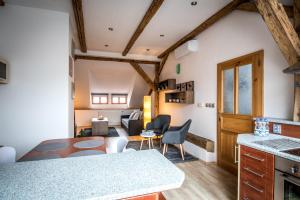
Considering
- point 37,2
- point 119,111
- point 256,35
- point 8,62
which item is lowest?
point 119,111

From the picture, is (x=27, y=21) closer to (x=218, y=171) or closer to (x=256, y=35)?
(x=256, y=35)

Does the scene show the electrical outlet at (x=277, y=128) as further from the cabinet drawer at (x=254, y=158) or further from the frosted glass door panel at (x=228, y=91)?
the frosted glass door panel at (x=228, y=91)

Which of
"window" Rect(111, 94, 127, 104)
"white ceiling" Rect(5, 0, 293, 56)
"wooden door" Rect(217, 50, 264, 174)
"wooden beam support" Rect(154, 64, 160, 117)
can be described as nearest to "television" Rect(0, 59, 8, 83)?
"white ceiling" Rect(5, 0, 293, 56)

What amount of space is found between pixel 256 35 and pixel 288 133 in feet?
4.89

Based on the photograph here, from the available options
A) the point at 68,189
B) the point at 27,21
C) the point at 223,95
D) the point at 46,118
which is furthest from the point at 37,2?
the point at 223,95

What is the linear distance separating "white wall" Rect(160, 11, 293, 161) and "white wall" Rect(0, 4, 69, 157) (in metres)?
2.85

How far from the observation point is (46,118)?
2.93 metres

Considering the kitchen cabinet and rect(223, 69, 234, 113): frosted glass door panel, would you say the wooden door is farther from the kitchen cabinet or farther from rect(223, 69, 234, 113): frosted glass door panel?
the kitchen cabinet

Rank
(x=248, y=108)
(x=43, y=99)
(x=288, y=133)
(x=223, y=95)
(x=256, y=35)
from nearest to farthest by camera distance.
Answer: (x=288, y=133) → (x=256, y=35) → (x=248, y=108) → (x=43, y=99) → (x=223, y=95)

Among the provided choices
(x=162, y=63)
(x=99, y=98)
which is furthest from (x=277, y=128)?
(x=99, y=98)

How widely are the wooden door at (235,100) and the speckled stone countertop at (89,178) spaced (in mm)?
2143

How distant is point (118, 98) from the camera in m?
8.98

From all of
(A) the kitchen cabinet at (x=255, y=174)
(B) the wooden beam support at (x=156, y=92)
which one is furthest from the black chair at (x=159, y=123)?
(A) the kitchen cabinet at (x=255, y=174)

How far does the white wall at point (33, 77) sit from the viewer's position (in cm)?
279
